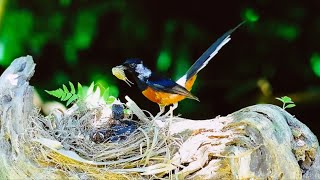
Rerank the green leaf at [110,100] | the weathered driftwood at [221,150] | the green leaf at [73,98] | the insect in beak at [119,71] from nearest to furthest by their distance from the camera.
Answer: the weathered driftwood at [221,150], the green leaf at [73,98], the green leaf at [110,100], the insect in beak at [119,71]

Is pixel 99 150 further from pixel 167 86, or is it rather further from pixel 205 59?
pixel 205 59

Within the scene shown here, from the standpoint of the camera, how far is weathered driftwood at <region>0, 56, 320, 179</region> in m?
1.83

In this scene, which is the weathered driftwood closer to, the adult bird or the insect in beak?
the adult bird

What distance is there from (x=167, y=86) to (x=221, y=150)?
0.54 meters

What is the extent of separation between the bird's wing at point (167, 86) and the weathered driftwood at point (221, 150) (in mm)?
305

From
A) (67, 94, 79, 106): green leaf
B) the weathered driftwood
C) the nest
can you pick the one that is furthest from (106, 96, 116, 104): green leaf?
the weathered driftwood

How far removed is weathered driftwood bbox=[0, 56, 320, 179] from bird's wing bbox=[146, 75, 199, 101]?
305mm

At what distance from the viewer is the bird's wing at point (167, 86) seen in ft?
7.60

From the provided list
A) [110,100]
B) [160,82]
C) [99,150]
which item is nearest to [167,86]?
[160,82]

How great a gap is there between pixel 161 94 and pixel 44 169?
0.63m

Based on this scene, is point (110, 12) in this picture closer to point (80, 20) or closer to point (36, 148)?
point (80, 20)

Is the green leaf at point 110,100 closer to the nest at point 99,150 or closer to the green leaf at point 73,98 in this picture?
the green leaf at point 73,98

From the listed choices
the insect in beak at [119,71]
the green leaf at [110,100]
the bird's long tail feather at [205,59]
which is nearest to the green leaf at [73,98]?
the green leaf at [110,100]

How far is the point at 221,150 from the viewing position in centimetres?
188
